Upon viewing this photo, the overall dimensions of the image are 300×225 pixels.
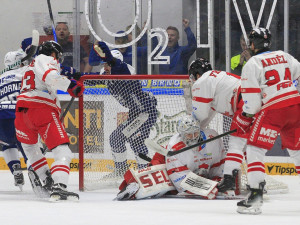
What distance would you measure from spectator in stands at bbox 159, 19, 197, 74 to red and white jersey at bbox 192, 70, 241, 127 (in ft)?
6.23

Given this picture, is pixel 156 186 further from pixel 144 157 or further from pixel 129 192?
pixel 144 157

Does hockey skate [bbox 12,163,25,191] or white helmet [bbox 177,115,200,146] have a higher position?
white helmet [bbox 177,115,200,146]

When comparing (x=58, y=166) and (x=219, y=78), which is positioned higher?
(x=219, y=78)

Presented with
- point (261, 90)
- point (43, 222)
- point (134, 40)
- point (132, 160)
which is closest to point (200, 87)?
point (261, 90)

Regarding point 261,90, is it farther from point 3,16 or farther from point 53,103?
point 3,16

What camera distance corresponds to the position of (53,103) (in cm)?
562

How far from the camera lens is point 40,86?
5.60 metres

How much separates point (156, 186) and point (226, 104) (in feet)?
2.34

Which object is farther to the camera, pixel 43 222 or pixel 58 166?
pixel 58 166

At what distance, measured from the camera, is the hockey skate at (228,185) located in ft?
18.1

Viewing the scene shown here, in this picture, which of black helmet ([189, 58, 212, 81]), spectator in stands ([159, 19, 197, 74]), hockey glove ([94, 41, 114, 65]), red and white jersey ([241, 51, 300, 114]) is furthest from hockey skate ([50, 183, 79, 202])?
spectator in stands ([159, 19, 197, 74])

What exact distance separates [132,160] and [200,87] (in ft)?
4.01

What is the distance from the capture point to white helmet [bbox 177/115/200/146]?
222 inches

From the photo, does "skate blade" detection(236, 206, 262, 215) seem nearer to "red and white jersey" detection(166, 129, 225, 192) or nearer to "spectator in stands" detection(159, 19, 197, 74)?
"red and white jersey" detection(166, 129, 225, 192)
